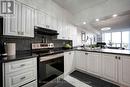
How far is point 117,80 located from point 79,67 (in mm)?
1337

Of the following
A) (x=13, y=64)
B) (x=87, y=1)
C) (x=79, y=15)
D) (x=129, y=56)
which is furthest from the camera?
(x=79, y=15)

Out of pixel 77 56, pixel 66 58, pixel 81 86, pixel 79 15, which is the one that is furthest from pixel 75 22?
pixel 81 86

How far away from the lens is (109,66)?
2309 millimetres

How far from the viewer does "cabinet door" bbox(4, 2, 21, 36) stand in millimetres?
1511

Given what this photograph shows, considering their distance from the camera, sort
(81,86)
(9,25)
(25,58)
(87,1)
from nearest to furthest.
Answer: (25,58) → (9,25) → (81,86) → (87,1)

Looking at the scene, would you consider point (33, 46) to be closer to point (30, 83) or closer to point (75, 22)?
point (30, 83)

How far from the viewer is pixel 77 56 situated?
3.27 m

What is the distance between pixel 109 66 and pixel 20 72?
227cm

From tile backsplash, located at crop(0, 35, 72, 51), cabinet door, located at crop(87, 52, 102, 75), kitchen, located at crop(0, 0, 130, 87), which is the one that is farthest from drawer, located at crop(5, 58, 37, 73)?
cabinet door, located at crop(87, 52, 102, 75)

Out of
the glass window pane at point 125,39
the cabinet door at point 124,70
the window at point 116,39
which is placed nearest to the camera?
the cabinet door at point 124,70

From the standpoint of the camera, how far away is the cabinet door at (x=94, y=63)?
2.56 meters

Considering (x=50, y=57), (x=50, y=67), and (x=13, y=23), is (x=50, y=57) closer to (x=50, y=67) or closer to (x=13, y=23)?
(x=50, y=67)

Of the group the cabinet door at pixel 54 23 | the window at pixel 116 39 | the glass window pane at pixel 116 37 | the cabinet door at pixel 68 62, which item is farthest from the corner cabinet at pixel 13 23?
the glass window pane at pixel 116 37

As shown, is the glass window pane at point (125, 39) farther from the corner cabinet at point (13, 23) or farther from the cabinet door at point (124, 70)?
the corner cabinet at point (13, 23)
